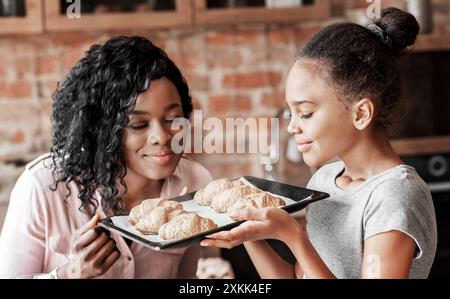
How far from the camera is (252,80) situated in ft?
5.15

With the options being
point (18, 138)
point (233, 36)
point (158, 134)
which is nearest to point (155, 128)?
point (158, 134)

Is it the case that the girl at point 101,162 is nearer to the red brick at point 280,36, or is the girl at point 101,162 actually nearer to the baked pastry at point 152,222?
the baked pastry at point 152,222

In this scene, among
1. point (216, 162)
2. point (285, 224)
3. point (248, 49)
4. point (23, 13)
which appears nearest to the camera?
point (285, 224)

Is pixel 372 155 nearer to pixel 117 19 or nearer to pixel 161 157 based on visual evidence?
pixel 161 157

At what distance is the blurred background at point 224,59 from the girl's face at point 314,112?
2.07ft

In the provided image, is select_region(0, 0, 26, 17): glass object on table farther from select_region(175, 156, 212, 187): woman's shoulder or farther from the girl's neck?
the girl's neck

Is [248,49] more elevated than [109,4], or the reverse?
[109,4]

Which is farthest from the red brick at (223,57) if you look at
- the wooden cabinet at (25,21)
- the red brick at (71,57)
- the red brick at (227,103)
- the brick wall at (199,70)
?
the wooden cabinet at (25,21)

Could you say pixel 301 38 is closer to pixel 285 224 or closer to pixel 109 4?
pixel 109 4

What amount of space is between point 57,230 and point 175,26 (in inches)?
32.3

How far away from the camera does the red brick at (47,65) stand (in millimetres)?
1391

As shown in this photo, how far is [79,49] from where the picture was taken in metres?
1.49
